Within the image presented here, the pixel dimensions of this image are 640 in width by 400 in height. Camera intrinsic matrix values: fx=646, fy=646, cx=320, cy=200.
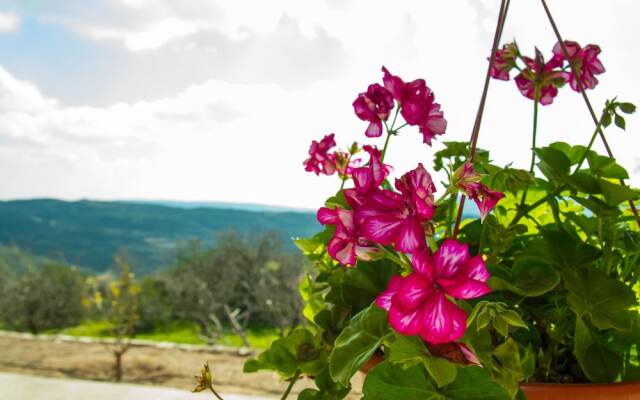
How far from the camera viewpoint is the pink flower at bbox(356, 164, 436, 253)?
15.4 inches

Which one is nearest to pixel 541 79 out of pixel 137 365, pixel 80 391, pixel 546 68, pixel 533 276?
pixel 546 68

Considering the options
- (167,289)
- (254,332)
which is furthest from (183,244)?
(254,332)

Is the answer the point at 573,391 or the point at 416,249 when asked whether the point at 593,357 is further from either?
the point at 416,249

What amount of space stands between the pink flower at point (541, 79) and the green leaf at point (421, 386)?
1.16 ft

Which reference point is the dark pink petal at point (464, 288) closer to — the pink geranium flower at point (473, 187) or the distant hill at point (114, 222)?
the pink geranium flower at point (473, 187)

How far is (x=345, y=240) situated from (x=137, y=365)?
330cm

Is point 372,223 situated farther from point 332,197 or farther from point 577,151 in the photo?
point 577,151

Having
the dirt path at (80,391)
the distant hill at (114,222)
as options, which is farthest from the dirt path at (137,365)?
the distant hill at (114,222)

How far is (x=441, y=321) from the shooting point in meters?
0.37

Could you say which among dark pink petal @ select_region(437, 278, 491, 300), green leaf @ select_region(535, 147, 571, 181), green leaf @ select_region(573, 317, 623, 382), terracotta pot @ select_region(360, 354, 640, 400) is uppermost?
green leaf @ select_region(535, 147, 571, 181)

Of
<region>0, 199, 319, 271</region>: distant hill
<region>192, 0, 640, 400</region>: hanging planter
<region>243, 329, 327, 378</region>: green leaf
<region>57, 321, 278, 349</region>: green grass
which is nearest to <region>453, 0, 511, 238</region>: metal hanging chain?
<region>192, 0, 640, 400</region>: hanging planter

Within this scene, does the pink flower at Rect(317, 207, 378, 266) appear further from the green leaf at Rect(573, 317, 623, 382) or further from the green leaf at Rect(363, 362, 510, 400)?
the green leaf at Rect(573, 317, 623, 382)

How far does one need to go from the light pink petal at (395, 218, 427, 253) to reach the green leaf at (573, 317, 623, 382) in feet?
0.74

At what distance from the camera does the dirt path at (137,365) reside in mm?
3033
